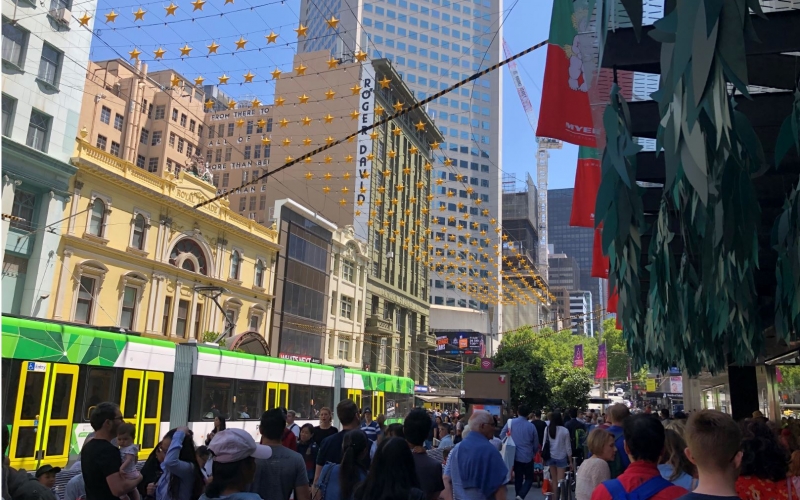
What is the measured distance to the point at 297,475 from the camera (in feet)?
16.0

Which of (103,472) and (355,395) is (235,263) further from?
(103,472)

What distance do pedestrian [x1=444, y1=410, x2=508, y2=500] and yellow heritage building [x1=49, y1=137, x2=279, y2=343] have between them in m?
23.9

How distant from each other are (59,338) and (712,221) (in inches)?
535

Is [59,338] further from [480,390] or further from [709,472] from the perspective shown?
[480,390]

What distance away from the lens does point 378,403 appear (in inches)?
1191

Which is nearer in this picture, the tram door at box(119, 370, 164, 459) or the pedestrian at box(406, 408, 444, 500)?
the pedestrian at box(406, 408, 444, 500)

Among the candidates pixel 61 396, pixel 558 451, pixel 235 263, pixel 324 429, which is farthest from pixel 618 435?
pixel 235 263

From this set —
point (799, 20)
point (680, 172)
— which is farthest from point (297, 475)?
point (799, 20)

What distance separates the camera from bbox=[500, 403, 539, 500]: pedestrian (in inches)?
444

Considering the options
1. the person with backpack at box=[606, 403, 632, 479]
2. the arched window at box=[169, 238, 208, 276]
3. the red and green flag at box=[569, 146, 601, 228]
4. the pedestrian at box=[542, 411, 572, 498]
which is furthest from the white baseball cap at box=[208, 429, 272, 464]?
the arched window at box=[169, 238, 208, 276]

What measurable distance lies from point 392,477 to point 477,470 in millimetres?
1725

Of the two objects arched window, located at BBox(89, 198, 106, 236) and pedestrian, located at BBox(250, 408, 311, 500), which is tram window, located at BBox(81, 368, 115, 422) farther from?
arched window, located at BBox(89, 198, 106, 236)

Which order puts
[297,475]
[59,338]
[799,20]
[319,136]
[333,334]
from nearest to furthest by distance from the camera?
[297,475] → [799,20] → [59,338] → [333,334] → [319,136]

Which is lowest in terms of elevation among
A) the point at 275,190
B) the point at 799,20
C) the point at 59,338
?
the point at 59,338
